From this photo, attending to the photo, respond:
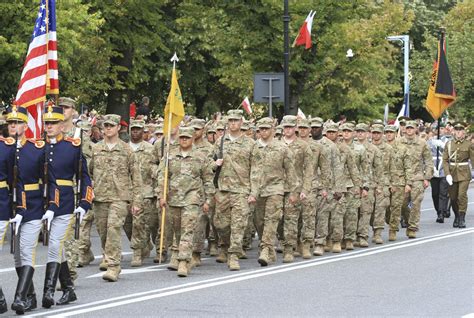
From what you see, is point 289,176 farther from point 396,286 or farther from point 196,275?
point 396,286

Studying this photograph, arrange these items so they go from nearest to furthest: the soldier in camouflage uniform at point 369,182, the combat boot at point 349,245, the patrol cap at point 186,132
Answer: the patrol cap at point 186,132 < the combat boot at point 349,245 < the soldier in camouflage uniform at point 369,182

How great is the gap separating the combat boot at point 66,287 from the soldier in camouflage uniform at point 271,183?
4451mm

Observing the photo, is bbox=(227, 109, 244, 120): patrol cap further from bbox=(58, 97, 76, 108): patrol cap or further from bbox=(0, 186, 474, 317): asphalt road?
bbox=(58, 97, 76, 108): patrol cap

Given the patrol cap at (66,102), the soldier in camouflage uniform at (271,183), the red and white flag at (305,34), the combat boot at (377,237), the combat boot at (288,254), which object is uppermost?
the red and white flag at (305,34)

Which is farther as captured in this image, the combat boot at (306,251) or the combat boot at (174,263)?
the combat boot at (306,251)

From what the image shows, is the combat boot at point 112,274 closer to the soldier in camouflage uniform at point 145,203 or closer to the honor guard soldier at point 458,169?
the soldier in camouflage uniform at point 145,203

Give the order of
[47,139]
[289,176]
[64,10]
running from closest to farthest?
[47,139] → [289,176] → [64,10]

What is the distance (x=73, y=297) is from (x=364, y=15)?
24.5 metres

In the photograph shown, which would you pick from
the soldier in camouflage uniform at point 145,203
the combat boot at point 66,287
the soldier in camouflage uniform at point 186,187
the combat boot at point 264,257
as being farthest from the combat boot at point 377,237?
the combat boot at point 66,287

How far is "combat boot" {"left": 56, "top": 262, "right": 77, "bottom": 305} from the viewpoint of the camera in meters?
12.4

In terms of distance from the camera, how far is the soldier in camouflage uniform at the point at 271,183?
1670cm

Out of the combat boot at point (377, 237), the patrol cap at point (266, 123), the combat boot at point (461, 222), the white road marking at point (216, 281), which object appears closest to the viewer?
the white road marking at point (216, 281)

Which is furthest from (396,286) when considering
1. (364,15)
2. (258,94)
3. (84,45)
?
(364,15)

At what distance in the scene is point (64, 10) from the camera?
28234mm
